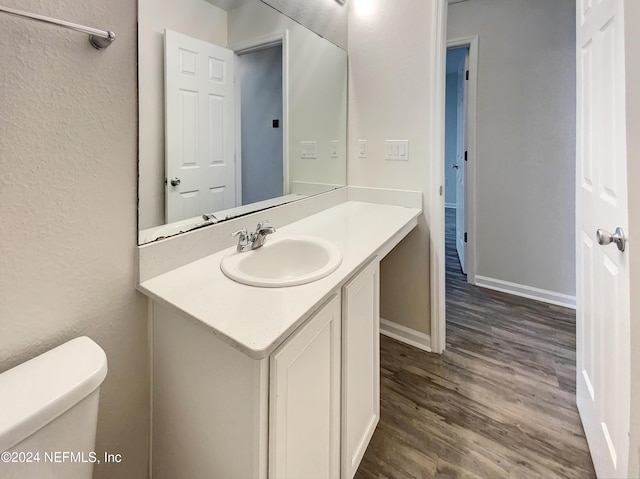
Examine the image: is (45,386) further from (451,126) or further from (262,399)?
(451,126)

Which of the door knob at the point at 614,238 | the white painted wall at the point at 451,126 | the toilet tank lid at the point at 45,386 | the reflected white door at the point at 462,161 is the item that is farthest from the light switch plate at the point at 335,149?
the white painted wall at the point at 451,126

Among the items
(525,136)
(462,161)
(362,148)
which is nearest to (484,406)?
(362,148)

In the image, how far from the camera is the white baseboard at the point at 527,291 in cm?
261

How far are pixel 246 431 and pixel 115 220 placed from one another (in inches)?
24.3

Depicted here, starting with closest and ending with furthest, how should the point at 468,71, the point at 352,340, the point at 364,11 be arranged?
the point at 352,340 → the point at 364,11 → the point at 468,71

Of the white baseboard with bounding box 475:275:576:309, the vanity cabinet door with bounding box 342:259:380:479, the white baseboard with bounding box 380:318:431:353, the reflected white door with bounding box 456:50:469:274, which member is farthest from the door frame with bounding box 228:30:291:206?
the white baseboard with bounding box 475:275:576:309

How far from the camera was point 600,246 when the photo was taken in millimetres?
1169

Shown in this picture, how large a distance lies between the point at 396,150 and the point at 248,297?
56.9 inches

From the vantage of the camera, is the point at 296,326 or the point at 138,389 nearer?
the point at 296,326

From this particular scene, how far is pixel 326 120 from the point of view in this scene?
6.79 feet

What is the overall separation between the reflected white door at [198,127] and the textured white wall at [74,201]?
197mm

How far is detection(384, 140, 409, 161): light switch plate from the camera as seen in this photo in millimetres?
1976

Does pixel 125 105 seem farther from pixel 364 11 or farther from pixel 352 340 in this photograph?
pixel 364 11

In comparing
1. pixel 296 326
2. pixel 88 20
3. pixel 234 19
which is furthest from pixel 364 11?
pixel 296 326
